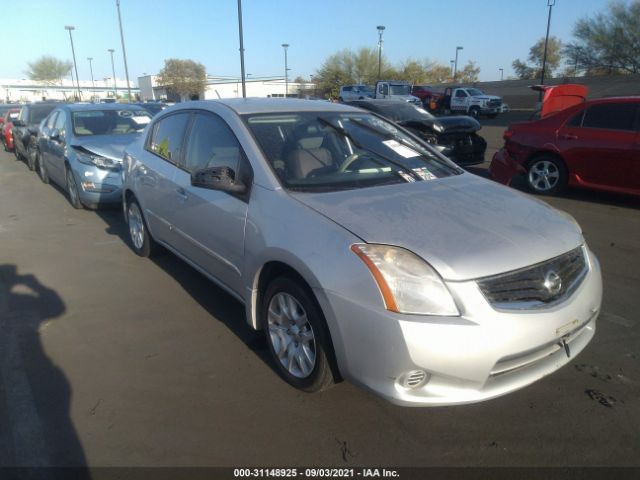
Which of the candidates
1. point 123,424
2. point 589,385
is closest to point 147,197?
point 123,424

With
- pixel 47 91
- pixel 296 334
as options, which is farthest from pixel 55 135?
pixel 47 91

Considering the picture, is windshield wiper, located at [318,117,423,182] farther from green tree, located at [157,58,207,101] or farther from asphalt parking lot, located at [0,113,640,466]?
green tree, located at [157,58,207,101]

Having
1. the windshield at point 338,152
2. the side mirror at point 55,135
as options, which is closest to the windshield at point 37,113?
the side mirror at point 55,135

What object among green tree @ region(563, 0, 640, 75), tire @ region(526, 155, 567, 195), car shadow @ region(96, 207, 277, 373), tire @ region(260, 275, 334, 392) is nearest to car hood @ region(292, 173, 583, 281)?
tire @ region(260, 275, 334, 392)

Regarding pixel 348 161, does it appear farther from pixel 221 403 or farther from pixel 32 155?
pixel 32 155

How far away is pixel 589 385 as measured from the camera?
9.62 feet

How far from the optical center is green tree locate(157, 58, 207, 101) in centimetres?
6469

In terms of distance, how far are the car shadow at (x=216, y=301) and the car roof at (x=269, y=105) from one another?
1518mm

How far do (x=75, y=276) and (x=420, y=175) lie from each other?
3516 mm

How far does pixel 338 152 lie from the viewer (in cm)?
Result: 349

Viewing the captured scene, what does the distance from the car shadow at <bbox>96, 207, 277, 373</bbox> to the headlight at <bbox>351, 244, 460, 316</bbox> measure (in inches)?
47.8

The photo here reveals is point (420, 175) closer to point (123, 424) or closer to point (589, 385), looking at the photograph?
point (589, 385)

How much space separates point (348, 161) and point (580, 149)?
203 inches

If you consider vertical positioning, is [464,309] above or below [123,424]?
above
